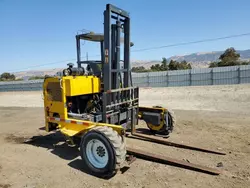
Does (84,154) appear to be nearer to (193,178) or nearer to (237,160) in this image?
(193,178)

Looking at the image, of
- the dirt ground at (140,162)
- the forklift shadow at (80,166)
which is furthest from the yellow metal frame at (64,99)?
the dirt ground at (140,162)

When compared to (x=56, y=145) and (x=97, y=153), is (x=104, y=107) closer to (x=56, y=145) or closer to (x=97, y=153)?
(x=97, y=153)

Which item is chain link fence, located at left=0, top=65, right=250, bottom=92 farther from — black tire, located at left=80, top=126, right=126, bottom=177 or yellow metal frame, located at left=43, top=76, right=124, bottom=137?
black tire, located at left=80, top=126, right=126, bottom=177

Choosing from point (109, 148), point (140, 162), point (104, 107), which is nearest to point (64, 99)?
point (104, 107)

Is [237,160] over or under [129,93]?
under

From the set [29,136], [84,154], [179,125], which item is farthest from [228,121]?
[29,136]

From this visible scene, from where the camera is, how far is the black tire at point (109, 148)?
4.42m

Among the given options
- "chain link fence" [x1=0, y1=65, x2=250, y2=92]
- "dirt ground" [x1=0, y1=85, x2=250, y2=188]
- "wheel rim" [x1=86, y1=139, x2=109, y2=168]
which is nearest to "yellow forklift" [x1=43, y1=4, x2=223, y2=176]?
"wheel rim" [x1=86, y1=139, x2=109, y2=168]

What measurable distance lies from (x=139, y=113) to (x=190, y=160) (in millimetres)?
2558

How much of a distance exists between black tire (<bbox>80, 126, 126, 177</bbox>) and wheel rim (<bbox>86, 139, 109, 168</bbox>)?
6 centimetres

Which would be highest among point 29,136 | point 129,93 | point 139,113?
point 129,93

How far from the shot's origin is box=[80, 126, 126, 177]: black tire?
14.5ft

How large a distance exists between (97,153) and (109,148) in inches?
19.9

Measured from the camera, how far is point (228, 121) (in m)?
8.76
